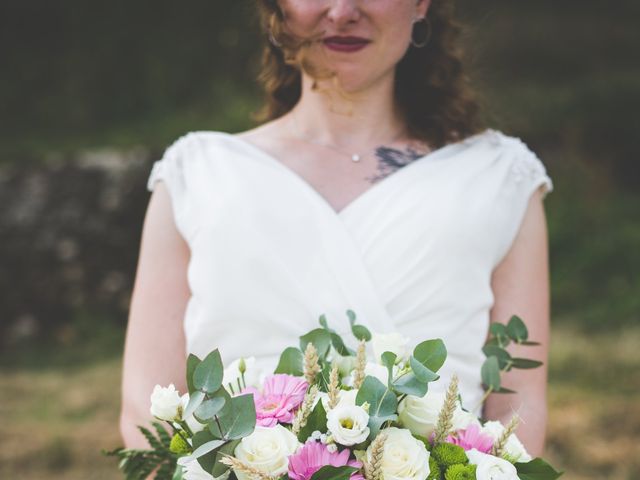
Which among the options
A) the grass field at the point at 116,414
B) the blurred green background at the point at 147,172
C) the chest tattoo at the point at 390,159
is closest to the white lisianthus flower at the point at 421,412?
the chest tattoo at the point at 390,159

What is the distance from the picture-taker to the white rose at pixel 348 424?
4.01 feet

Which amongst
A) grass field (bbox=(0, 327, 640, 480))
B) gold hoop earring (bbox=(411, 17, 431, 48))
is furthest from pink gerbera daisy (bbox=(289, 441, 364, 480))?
grass field (bbox=(0, 327, 640, 480))

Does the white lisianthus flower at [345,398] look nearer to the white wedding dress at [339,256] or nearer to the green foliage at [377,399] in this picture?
the green foliage at [377,399]

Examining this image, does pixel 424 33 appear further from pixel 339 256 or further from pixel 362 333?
pixel 362 333

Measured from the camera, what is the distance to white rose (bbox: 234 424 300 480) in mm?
1208

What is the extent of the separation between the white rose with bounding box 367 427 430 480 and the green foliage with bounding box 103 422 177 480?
1.84ft

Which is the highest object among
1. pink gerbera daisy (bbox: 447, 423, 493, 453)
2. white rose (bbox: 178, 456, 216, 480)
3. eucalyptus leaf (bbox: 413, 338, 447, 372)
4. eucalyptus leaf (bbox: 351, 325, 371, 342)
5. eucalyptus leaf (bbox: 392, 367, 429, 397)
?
eucalyptus leaf (bbox: 351, 325, 371, 342)

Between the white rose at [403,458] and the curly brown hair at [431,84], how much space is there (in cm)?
118

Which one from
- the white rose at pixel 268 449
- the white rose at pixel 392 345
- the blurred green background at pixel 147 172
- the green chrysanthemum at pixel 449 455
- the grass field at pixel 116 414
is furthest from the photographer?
the blurred green background at pixel 147 172

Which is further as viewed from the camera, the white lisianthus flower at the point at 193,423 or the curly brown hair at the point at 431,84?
the curly brown hair at the point at 431,84

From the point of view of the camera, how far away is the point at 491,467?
4.22 feet

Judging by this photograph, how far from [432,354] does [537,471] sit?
10.2 inches

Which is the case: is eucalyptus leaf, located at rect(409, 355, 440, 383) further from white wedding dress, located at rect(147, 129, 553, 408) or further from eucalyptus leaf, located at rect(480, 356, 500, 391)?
white wedding dress, located at rect(147, 129, 553, 408)

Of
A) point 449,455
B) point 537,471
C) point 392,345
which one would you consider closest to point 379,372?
point 392,345
